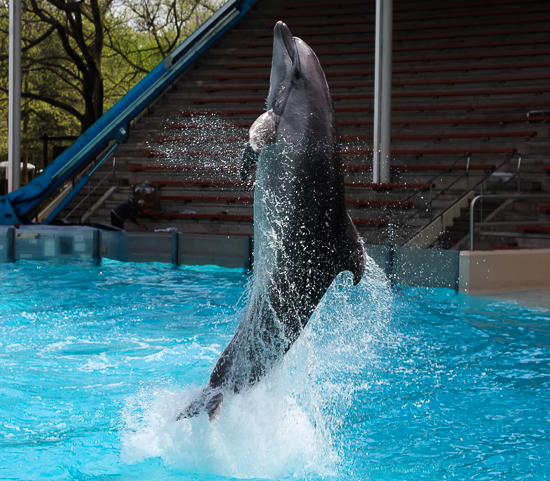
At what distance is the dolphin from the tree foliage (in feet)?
56.0

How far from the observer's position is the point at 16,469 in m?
3.27

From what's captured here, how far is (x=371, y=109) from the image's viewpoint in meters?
14.1

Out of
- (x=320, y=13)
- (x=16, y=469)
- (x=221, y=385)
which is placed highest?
(x=320, y=13)

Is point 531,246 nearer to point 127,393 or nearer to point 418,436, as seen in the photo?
point 418,436

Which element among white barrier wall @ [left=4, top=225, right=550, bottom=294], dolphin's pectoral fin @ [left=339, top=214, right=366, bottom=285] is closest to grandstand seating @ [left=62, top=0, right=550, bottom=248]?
white barrier wall @ [left=4, top=225, right=550, bottom=294]

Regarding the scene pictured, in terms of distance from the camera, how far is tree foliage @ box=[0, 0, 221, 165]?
1897 centimetres

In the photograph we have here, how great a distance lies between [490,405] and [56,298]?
5.46m

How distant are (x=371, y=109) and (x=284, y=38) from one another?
11497mm

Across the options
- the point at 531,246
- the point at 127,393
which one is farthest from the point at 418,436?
the point at 531,246

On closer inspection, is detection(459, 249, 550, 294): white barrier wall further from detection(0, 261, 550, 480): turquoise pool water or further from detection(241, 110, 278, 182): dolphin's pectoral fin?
detection(241, 110, 278, 182): dolphin's pectoral fin

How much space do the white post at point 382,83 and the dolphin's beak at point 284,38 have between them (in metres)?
7.45

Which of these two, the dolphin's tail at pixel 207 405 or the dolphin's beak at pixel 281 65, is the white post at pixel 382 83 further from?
the dolphin's tail at pixel 207 405

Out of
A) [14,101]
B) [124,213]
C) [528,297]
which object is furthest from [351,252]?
[14,101]

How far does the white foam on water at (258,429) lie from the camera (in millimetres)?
3227
